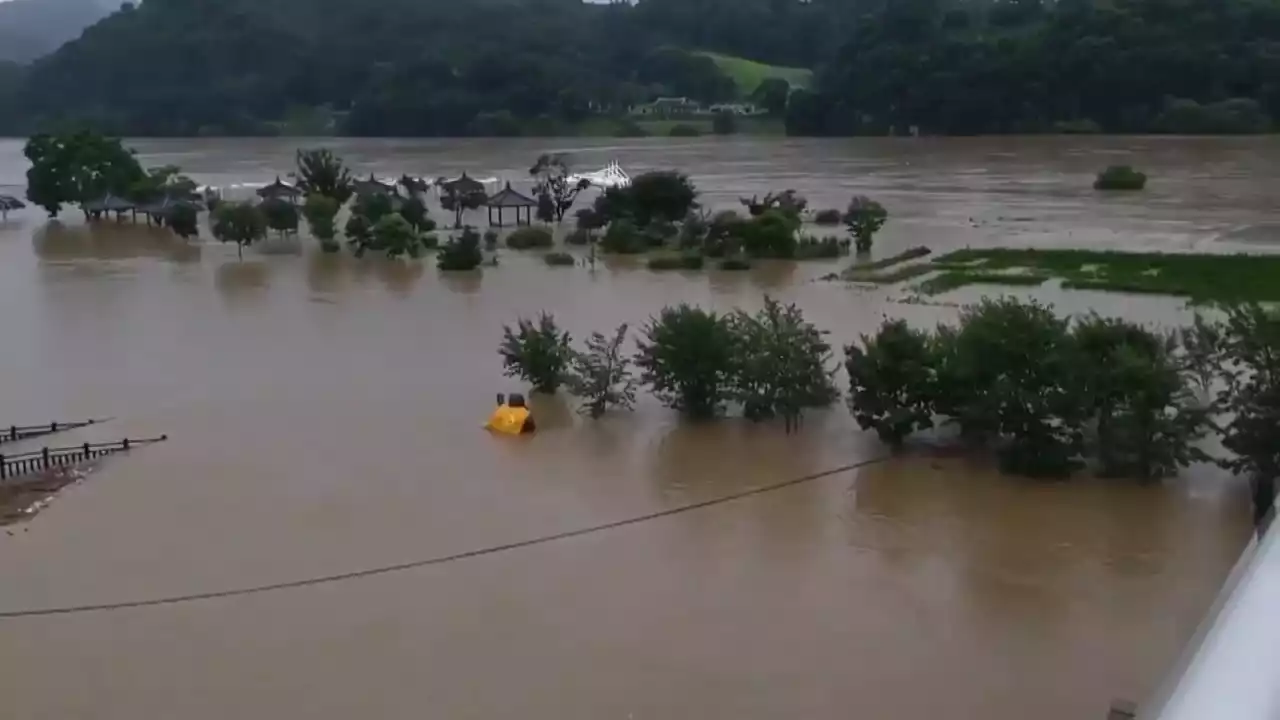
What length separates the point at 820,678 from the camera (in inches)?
210

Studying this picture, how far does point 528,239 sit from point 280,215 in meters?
3.86

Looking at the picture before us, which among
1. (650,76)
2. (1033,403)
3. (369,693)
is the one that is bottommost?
(369,693)

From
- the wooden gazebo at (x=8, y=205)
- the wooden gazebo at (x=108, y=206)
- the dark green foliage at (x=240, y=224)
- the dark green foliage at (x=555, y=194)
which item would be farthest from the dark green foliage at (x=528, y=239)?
the wooden gazebo at (x=8, y=205)

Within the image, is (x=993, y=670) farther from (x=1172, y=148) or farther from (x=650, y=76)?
(x=650, y=76)

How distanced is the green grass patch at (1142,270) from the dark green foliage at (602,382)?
235 inches

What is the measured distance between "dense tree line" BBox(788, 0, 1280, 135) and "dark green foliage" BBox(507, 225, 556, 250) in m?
21.9

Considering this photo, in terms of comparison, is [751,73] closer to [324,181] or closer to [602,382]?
[324,181]

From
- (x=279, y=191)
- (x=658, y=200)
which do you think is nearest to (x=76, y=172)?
(x=279, y=191)

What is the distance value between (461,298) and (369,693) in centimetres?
965

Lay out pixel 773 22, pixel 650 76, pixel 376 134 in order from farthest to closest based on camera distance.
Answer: pixel 773 22, pixel 650 76, pixel 376 134

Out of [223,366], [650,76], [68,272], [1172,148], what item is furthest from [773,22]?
[223,366]

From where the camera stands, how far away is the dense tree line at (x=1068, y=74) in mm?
34781

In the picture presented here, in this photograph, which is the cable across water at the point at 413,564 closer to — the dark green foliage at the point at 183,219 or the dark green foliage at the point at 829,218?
the dark green foliage at the point at 829,218

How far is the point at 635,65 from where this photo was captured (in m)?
55.4
